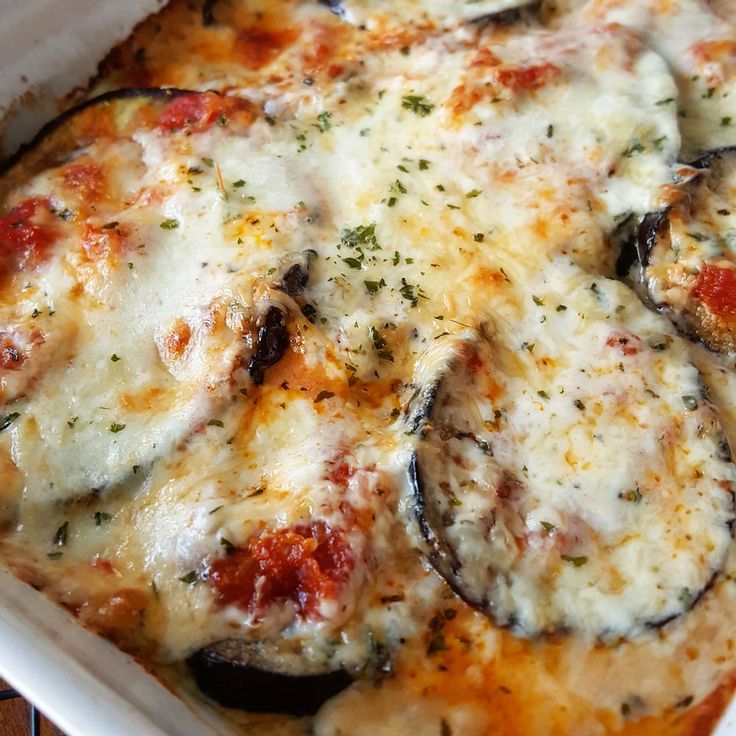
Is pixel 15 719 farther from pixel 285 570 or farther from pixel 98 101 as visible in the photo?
pixel 98 101

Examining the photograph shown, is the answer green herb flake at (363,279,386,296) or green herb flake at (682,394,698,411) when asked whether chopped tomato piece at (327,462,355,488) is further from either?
green herb flake at (682,394,698,411)

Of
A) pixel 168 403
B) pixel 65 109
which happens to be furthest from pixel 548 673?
pixel 65 109

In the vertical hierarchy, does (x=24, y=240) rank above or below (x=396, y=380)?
above

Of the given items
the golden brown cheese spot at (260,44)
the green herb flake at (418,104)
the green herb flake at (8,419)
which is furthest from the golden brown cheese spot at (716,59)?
the green herb flake at (8,419)

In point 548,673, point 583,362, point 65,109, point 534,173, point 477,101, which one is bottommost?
point 548,673

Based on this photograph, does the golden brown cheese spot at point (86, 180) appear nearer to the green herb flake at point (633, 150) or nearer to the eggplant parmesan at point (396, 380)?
the eggplant parmesan at point (396, 380)

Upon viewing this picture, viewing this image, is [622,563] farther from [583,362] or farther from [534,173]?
[534,173]

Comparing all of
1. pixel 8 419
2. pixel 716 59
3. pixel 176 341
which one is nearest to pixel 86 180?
pixel 176 341
